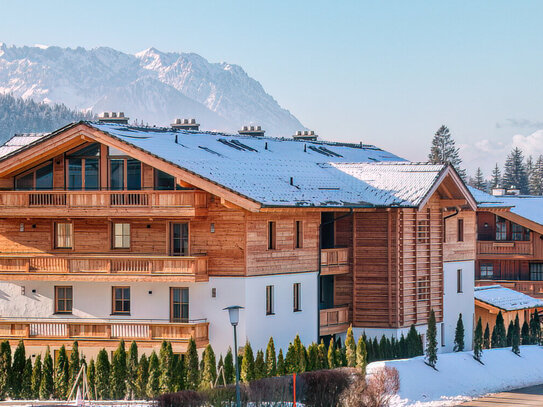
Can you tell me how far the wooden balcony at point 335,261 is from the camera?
167 ft

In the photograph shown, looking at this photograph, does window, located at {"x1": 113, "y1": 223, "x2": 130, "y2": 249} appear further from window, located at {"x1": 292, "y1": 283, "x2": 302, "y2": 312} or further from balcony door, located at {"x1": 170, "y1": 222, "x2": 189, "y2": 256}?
window, located at {"x1": 292, "y1": 283, "x2": 302, "y2": 312}

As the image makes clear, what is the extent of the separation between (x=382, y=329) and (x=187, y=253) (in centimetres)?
1035

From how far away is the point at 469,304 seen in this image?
60438mm

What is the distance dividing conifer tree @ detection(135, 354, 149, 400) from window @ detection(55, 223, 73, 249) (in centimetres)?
839

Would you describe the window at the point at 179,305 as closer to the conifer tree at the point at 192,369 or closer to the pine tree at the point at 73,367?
the conifer tree at the point at 192,369

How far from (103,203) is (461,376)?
51.5 feet

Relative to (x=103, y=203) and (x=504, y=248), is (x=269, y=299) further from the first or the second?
(x=504, y=248)

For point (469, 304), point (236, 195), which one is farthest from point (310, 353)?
point (469, 304)

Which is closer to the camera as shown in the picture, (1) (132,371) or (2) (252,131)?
(1) (132,371)

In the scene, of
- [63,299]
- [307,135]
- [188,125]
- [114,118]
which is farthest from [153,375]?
[307,135]

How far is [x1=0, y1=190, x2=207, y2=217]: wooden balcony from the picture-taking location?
4566cm

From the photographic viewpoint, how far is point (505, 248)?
3130 inches

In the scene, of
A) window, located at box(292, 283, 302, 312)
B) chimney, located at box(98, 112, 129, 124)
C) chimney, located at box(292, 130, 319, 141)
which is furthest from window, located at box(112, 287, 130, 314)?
chimney, located at box(292, 130, 319, 141)

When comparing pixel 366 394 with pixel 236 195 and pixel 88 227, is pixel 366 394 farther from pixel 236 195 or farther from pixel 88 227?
pixel 88 227
